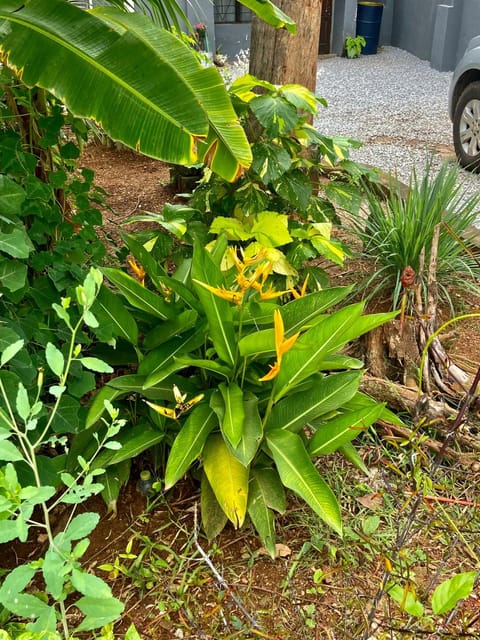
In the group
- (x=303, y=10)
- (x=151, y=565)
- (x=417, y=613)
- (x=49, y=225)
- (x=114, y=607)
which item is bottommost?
(x=151, y=565)

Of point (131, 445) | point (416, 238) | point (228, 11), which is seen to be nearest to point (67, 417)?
point (131, 445)

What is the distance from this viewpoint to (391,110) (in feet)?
28.2

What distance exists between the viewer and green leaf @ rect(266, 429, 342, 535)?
166 centimetres

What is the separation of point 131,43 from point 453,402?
1822 mm

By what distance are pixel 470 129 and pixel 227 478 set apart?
5163 millimetres

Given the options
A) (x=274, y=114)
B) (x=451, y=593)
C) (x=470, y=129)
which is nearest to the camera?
(x=451, y=593)

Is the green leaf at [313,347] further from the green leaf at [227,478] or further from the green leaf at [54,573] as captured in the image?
the green leaf at [54,573]

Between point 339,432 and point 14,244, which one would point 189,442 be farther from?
point 14,244

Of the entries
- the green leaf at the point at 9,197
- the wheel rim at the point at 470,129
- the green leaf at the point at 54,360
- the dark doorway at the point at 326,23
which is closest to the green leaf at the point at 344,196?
the green leaf at the point at 9,197

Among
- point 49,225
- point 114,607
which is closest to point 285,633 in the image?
point 114,607

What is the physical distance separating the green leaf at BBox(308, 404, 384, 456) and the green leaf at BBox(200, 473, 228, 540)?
0.34m

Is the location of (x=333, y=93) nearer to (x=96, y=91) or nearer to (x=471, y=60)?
(x=471, y=60)

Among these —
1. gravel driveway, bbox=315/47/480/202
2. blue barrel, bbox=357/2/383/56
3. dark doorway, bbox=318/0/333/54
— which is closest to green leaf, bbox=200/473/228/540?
gravel driveway, bbox=315/47/480/202

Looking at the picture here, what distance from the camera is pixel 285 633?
5.41ft
